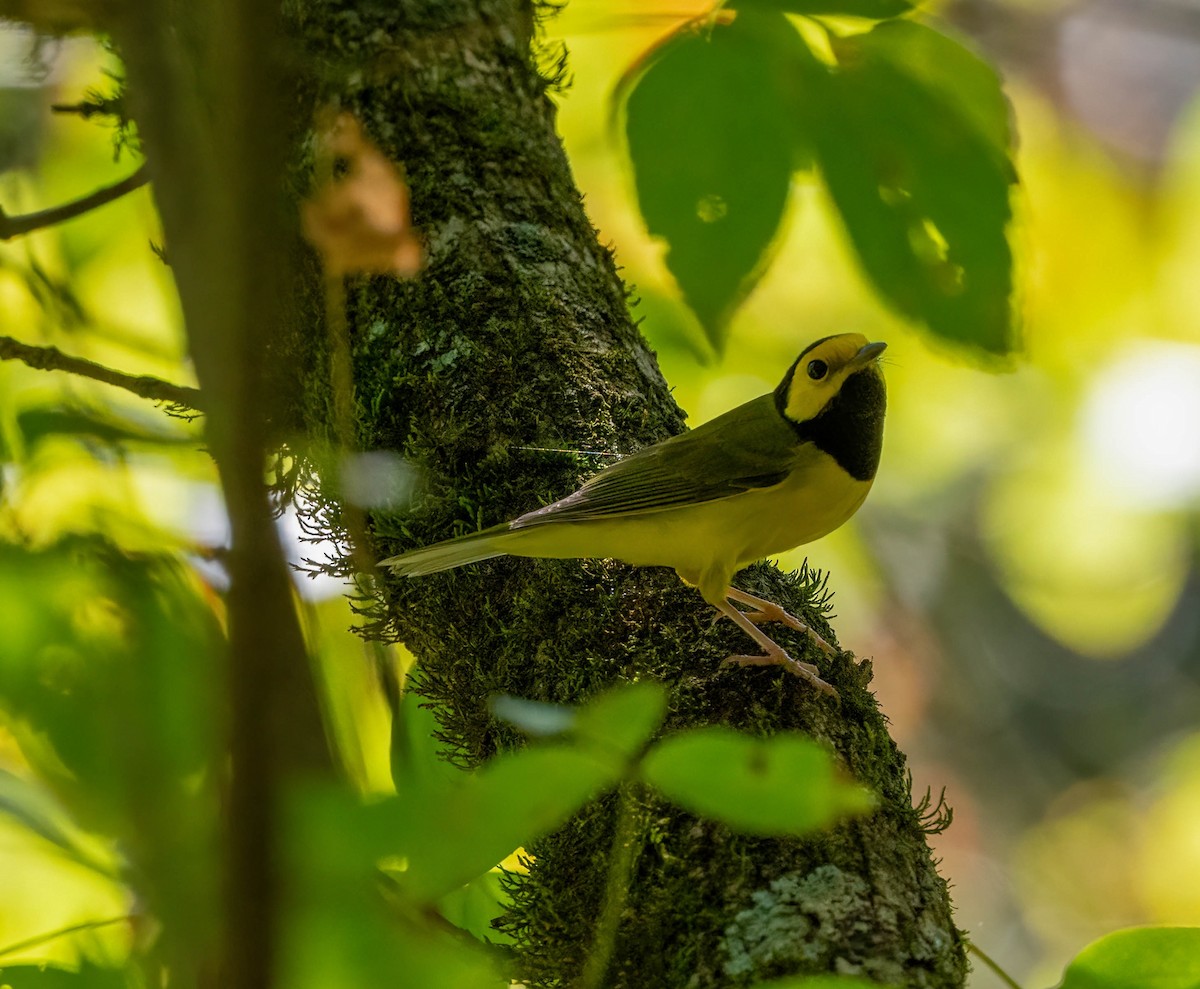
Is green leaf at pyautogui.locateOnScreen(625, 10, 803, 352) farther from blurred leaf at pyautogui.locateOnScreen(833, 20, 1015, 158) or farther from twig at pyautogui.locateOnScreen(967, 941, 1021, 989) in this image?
twig at pyautogui.locateOnScreen(967, 941, 1021, 989)

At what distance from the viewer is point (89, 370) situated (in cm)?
219

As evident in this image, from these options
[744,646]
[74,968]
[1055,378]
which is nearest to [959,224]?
[744,646]

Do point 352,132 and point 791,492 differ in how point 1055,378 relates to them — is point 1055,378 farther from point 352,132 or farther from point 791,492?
point 352,132

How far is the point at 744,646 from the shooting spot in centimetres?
256

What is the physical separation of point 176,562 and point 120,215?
2441 mm

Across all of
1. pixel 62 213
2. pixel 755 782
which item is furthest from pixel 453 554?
pixel 755 782

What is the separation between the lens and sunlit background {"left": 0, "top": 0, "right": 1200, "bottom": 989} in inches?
72.8

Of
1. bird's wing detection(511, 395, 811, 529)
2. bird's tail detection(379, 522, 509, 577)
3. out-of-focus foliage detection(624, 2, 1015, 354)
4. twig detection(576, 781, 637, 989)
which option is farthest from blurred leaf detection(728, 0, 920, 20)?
twig detection(576, 781, 637, 989)

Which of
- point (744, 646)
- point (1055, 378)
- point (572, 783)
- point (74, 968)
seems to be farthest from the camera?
point (1055, 378)

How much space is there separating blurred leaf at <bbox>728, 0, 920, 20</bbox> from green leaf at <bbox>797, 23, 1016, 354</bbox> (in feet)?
0.11

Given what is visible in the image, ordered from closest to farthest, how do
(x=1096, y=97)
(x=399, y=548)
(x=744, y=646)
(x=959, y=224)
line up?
(x=959, y=224) → (x=744, y=646) → (x=399, y=548) → (x=1096, y=97)

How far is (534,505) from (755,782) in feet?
6.11

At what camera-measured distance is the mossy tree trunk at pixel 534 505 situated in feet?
6.23

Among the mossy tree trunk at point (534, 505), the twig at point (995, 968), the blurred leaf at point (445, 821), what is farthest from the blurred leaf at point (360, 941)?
the mossy tree trunk at point (534, 505)
